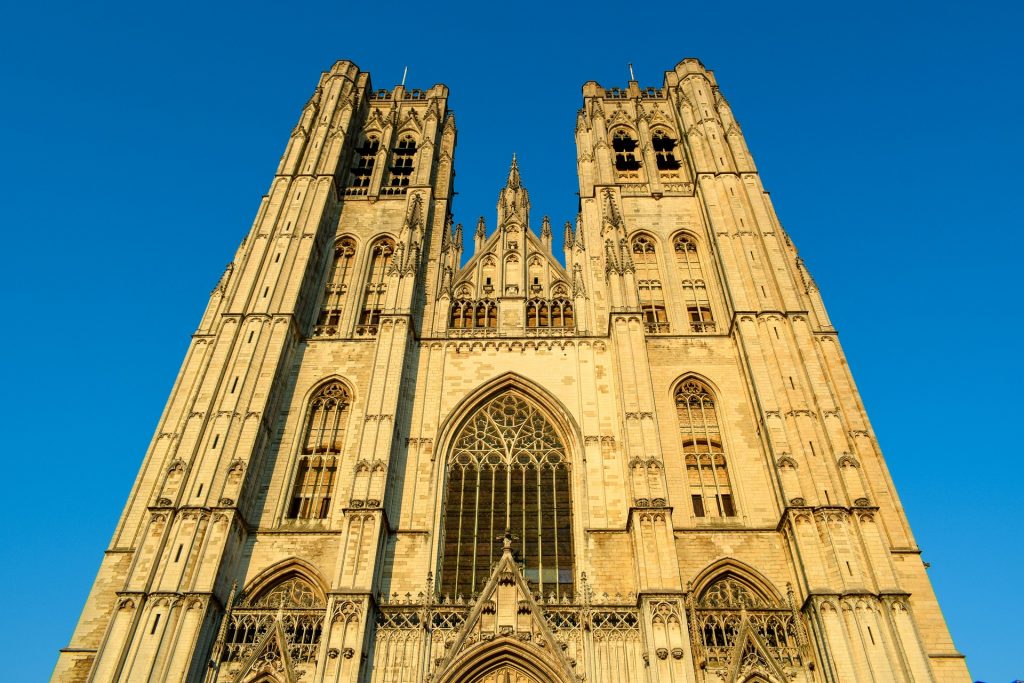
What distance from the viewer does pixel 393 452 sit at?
69.9 ft

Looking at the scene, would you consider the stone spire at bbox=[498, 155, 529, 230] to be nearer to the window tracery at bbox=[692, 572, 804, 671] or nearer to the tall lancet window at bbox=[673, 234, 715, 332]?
the tall lancet window at bbox=[673, 234, 715, 332]

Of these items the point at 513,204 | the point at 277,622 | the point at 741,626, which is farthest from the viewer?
the point at 513,204

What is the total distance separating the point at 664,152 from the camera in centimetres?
3306

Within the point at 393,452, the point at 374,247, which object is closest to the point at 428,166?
the point at 374,247

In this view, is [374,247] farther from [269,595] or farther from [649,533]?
[649,533]

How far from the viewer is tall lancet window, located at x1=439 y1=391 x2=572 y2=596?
20125mm

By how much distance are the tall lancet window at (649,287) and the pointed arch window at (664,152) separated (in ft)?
16.4

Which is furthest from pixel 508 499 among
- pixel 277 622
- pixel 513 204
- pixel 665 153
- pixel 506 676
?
pixel 665 153

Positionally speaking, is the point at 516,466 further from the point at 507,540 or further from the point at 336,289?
the point at 336,289

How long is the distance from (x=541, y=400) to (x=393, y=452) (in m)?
5.02

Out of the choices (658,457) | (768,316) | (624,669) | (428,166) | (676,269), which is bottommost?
(624,669)

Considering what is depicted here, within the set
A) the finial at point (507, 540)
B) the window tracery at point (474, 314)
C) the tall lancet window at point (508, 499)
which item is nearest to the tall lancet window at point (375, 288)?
the window tracery at point (474, 314)

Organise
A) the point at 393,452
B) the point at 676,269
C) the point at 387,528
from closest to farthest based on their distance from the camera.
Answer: the point at 387,528 < the point at 393,452 < the point at 676,269

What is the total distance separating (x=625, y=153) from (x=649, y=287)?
28.1ft
